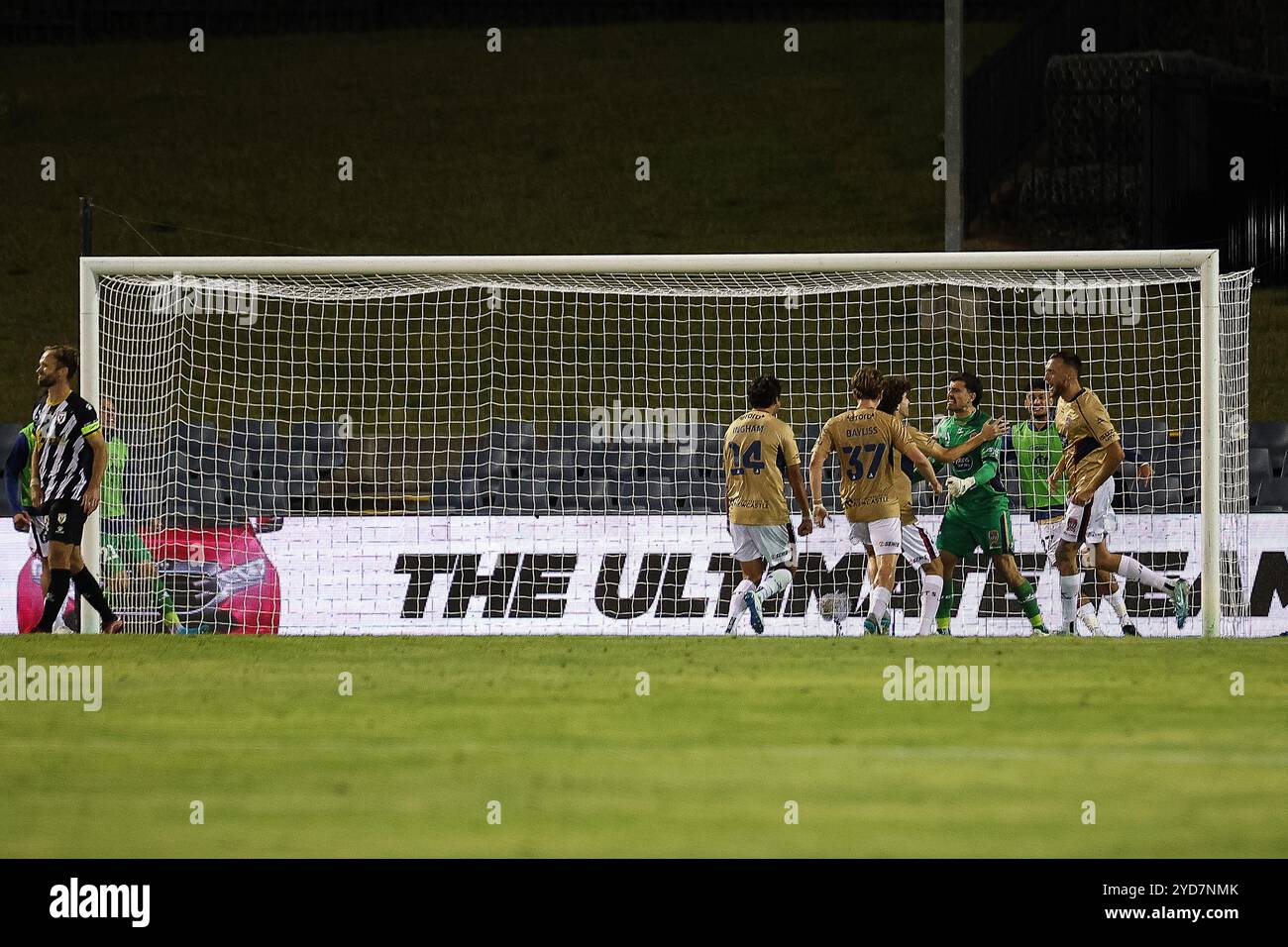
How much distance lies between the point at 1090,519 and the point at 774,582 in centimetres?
219

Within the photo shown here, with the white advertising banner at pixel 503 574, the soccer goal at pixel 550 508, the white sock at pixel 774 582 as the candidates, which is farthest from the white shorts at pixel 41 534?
the white sock at pixel 774 582

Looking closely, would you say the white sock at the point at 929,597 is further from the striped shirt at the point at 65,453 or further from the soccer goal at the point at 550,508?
the striped shirt at the point at 65,453

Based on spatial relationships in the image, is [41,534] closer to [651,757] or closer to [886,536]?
[886,536]

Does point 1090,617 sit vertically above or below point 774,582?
below

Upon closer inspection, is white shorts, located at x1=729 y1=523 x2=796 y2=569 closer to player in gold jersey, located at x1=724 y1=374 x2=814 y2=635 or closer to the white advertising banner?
player in gold jersey, located at x1=724 y1=374 x2=814 y2=635

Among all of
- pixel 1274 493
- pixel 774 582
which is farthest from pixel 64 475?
pixel 1274 493

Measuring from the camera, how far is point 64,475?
12.0 metres

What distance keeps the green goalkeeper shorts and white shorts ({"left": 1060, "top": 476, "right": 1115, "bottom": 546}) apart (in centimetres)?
40

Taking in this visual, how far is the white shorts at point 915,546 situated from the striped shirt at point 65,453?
5.45 m

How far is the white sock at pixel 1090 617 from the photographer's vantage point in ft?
40.8

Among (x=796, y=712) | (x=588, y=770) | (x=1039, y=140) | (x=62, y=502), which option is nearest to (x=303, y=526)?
(x=62, y=502)

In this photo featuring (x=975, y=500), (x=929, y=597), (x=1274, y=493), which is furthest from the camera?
(x=1274, y=493)

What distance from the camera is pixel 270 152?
30.0 meters

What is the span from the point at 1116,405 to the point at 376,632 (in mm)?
8497
